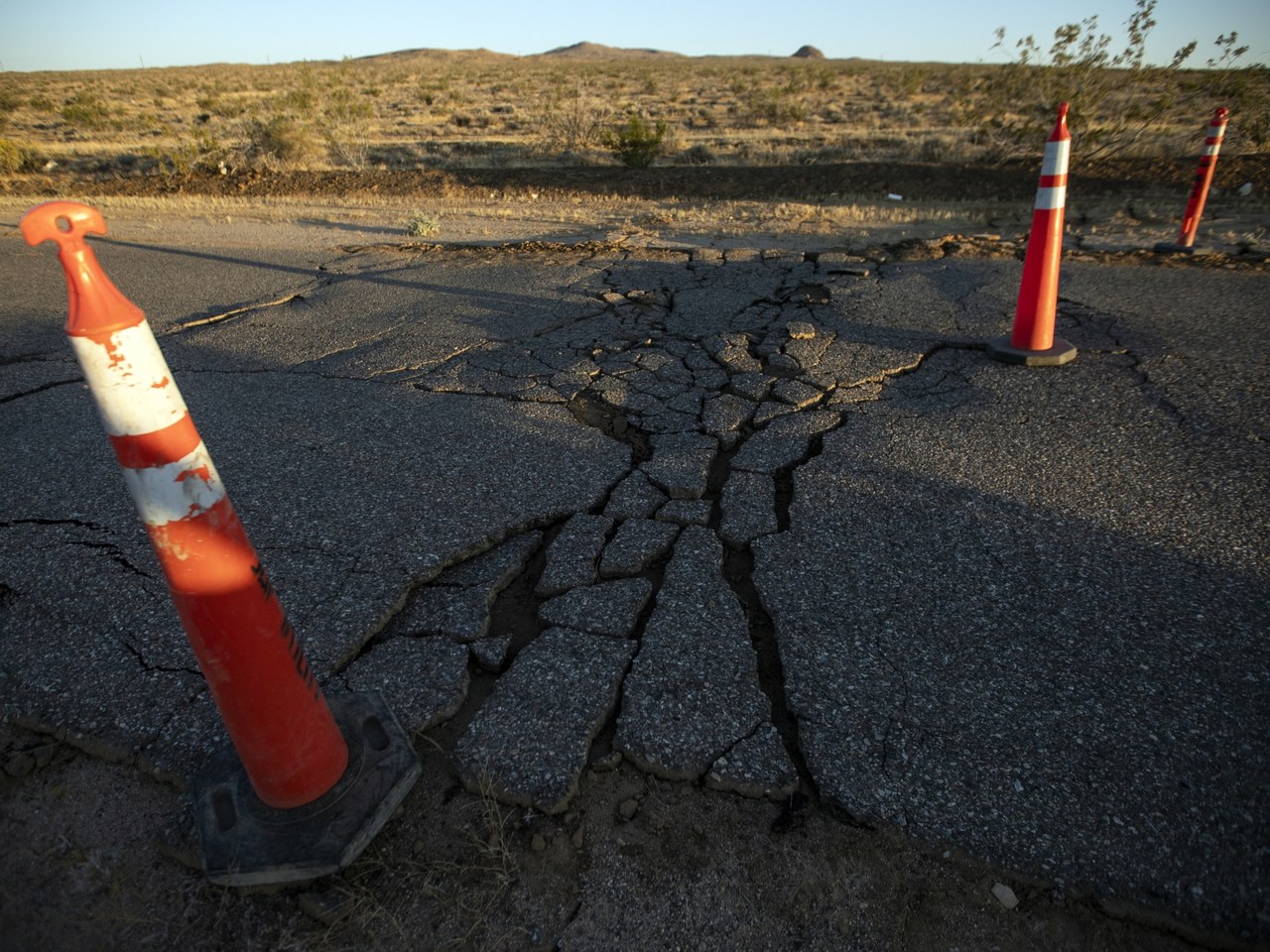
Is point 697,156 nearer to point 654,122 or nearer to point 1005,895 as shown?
point 654,122

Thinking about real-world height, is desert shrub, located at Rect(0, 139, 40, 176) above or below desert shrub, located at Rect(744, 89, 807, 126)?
above

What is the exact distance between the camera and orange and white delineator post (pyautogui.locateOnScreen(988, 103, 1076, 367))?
381 centimetres

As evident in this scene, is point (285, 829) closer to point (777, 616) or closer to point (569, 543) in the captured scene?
point (569, 543)

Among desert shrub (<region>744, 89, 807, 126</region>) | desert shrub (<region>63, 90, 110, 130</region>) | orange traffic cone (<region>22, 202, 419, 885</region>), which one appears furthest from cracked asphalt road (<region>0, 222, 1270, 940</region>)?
desert shrub (<region>63, 90, 110, 130</region>)

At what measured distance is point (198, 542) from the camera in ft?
4.73

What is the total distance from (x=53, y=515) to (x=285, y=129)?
14.6 metres

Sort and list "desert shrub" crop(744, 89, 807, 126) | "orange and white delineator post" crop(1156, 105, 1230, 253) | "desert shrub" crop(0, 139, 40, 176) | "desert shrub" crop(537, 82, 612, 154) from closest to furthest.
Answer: "orange and white delineator post" crop(1156, 105, 1230, 253), "desert shrub" crop(0, 139, 40, 176), "desert shrub" crop(537, 82, 612, 154), "desert shrub" crop(744, 89, 807, 126)

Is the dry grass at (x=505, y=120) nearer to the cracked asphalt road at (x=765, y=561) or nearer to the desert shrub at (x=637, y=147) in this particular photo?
the desert shrub at (x=637, y=147)

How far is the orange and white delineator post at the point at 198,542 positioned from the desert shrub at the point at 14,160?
19192 mm

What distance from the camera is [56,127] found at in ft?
77.5

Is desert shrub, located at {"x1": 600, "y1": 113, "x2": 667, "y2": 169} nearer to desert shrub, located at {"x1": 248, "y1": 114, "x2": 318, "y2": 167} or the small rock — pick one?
desert shrub, located at {"x1": 248, "y1": 114, "x2": 318, "y2": 167}

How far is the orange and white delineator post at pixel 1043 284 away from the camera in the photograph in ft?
12.5

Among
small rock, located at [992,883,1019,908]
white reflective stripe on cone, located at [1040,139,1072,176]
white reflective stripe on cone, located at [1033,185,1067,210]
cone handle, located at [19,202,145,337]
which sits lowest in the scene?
small rock, located at [992,883,1019,908]

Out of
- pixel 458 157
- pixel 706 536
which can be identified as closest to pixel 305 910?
pixel 706 536
